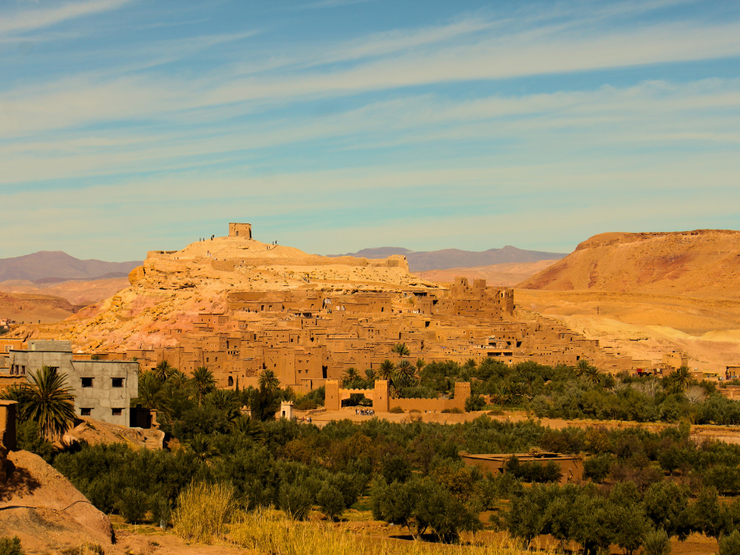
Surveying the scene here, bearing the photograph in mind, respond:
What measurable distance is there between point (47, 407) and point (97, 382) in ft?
21.6

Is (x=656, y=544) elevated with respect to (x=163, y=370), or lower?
lower

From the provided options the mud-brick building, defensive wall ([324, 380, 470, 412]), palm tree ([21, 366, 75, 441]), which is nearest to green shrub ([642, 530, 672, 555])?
palm tree ([21, 366, 75, 441])

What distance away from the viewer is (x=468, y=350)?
62312 mm

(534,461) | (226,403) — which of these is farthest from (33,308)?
(534,461)

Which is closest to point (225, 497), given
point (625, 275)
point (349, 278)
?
point (349, 278)

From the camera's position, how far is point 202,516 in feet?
70.1

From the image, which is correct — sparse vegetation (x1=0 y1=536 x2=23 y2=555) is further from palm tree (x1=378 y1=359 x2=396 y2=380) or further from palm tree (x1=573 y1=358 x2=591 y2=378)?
palm tree (x1=573 y1=358 x2=591 y2=378)

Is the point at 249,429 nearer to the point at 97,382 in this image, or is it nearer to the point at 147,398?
the point at 147,398

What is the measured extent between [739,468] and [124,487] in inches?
874

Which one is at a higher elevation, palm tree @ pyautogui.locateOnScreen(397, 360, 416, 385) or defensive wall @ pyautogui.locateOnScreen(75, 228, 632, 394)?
defensive wall @ pyautogui.locateOnScreen(75, 228, 632, 394)

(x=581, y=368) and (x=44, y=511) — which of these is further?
(x=581, y=368)

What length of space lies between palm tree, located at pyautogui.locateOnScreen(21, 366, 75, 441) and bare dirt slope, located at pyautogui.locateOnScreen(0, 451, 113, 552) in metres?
7.08

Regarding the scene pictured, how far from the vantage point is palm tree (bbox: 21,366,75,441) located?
26.2m

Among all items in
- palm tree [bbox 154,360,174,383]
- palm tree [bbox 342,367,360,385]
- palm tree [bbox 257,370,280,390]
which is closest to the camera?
palm tree [bbox 257,370,280,390]
